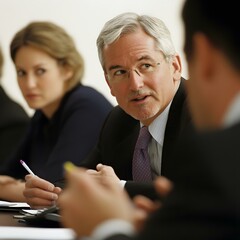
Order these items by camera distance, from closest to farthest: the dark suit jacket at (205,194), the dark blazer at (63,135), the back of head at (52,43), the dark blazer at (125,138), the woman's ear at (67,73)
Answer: the dark suit jacket at (205,194), the dark blazer at (125,138), the dark blazer at (63,135), the back of head at (52,43), the woman's ear at (67,73)

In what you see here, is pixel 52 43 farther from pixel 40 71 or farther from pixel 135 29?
pixel 135 29

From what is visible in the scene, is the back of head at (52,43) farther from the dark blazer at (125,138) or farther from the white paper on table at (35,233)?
the white paper on table at (35,233)

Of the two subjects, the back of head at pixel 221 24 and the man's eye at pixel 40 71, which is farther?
the man's eye at pixel 40 71

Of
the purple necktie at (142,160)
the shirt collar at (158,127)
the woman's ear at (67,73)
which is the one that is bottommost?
the purple necktie at (142,160)

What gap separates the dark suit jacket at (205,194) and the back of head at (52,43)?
2.97 meters

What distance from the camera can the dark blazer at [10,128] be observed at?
4.22 metres

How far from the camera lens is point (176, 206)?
901mm

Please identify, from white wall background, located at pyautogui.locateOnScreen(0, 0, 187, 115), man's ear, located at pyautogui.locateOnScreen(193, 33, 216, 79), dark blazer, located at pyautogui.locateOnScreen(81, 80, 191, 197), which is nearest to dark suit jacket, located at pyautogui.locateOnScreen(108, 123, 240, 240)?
man's ear, located at pyautogui.locateOnScreen(193, 33, 216, 79)

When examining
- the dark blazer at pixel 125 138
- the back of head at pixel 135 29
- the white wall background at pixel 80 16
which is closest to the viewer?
the dark blazer at pixel 125 138

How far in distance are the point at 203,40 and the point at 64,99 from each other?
2.89m

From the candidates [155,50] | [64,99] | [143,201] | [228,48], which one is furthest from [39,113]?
[228,48]

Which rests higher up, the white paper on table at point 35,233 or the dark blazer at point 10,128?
the dark blazer at point 10,128

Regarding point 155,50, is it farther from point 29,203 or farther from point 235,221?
point 235,221

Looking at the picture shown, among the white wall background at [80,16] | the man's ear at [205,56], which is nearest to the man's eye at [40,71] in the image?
the white wall background at [80,16]
